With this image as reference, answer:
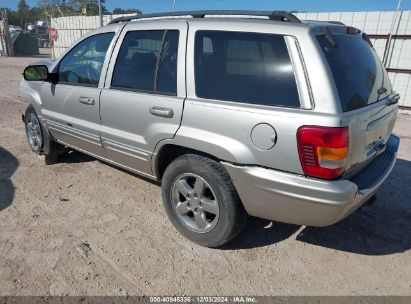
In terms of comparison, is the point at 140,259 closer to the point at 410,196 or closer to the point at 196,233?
the point at 196,233

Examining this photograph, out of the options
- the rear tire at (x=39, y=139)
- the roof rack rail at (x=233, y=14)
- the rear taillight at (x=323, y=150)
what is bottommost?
the rear tire at (x=39, y=139)

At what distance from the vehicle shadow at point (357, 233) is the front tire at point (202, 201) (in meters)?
0.27

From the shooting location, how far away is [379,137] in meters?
2.80

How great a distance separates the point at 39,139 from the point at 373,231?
170 inches

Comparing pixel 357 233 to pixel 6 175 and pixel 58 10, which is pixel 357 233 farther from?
pixel 58 10

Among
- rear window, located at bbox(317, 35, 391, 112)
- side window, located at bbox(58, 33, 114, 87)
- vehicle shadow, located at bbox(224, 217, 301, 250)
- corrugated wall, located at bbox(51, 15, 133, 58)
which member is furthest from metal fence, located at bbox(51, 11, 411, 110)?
corrugated wall, located at bbox(51, 15, 133, 58)

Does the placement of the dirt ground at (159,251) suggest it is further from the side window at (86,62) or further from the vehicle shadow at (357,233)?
the side window at (86,62)

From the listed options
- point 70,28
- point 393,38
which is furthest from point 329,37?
point 70,28

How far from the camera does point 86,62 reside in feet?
12.5

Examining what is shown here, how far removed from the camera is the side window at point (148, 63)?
295 cm

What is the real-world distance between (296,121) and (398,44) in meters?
8.08

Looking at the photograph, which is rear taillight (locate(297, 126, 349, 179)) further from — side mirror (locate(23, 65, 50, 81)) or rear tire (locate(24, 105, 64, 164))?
rear tire (locate(24, 105, 64, 164))

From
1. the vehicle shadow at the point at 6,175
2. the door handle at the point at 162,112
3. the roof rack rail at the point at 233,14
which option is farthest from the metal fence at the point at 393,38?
the vehicle shadow at the point at 6,175

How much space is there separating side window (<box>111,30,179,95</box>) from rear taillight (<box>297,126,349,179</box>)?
47.8 inches
